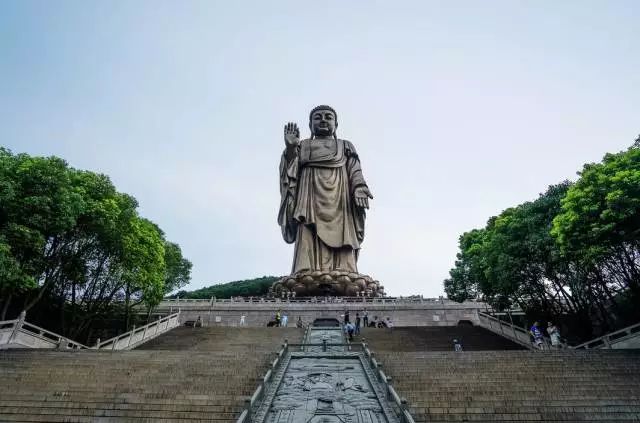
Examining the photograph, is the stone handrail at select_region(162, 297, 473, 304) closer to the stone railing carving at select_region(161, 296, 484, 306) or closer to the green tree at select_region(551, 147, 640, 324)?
the stone railing carving at select_region(161, 296, 484, 306)

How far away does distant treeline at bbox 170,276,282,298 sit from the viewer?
59.0 meters

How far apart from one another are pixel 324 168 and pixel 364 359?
23312mm

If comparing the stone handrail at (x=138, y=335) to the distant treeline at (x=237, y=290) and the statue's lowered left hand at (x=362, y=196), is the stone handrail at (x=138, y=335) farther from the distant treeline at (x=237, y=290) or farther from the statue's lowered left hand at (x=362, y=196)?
the distant treeline at (x=237, y=290)

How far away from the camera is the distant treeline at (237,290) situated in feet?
194

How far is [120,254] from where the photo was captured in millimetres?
19891

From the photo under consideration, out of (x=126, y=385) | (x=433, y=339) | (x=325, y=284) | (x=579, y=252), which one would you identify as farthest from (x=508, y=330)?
(x=126, y=385)

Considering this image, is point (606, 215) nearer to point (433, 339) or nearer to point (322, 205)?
point (433, 339)

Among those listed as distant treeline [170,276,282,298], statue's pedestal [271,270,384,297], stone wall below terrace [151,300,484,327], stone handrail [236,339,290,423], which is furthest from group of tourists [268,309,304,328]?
distant treeline [170,276,282,298]

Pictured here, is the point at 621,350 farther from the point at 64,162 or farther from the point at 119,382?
the point at 64,162

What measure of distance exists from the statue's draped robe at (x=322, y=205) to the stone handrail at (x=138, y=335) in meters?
10.4

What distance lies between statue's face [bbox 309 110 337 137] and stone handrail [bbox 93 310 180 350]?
17.3m

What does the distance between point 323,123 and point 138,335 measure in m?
21.2

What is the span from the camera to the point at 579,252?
15.2 m

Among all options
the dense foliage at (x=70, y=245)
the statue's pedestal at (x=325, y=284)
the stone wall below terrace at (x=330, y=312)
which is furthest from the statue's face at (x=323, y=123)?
the dense foliage at (x=70, y=245)
